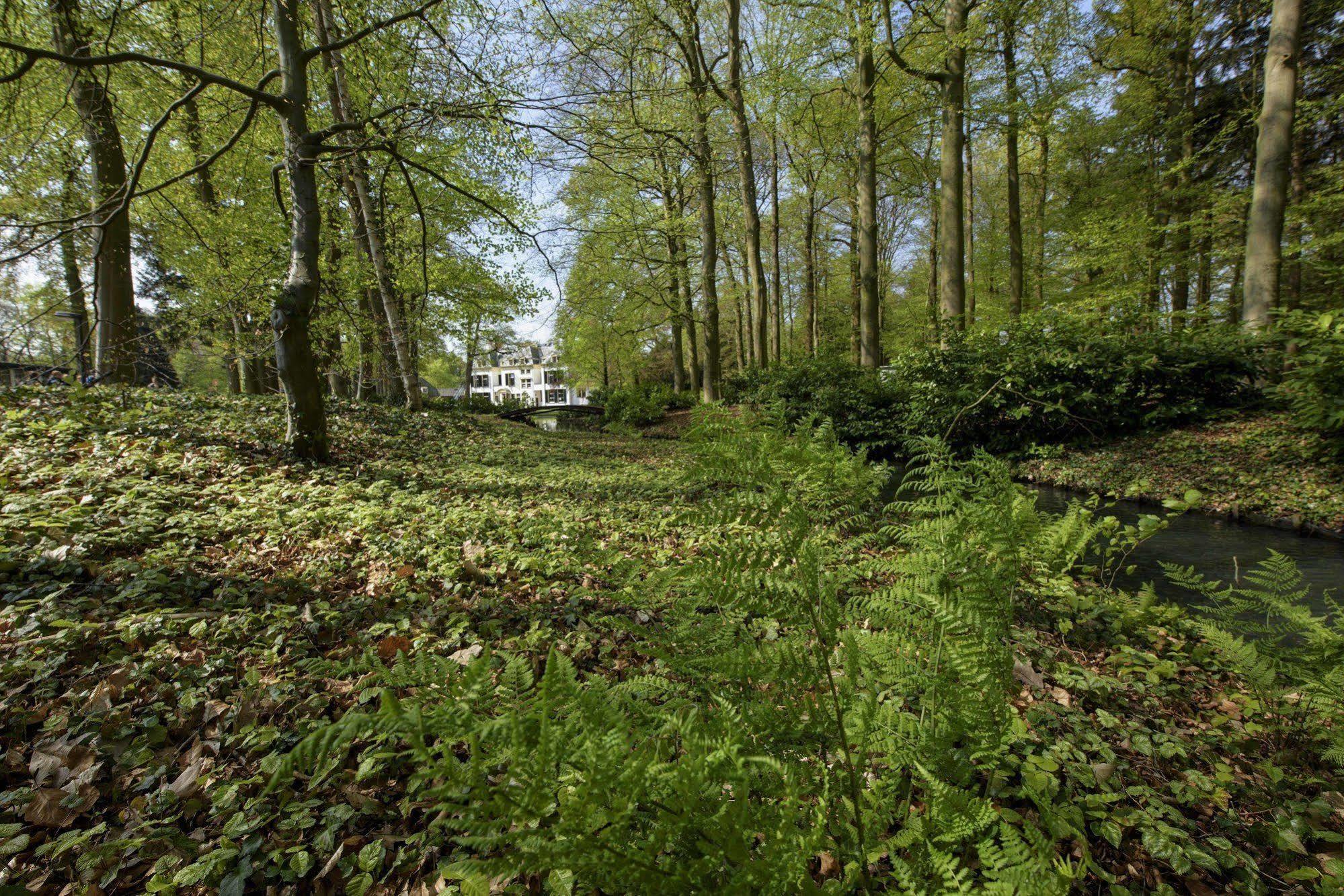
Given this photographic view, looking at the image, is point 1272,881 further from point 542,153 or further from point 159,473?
point 159,473

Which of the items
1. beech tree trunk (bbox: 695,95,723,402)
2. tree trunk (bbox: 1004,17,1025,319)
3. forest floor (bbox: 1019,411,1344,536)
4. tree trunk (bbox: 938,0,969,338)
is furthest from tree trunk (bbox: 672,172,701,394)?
forest floor (bbox: 1019,411,1344,536)

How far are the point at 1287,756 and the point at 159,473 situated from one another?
7.47 metres

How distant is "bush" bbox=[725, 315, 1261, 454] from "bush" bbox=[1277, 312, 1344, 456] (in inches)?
66.2

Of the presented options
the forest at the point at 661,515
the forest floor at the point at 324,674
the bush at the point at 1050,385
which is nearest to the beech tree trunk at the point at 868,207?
the forest at the point at 661,515

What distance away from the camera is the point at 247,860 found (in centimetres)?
164

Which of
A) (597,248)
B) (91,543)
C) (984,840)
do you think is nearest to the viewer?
(984,840)

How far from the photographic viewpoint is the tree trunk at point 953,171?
10.4 metres

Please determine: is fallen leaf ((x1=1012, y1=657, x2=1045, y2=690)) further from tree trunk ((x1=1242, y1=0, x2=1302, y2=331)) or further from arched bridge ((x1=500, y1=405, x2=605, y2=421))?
arched bridge ((x1=500, y1=405, x2=605, y2=421))

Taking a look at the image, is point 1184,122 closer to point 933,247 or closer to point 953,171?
point 953,171

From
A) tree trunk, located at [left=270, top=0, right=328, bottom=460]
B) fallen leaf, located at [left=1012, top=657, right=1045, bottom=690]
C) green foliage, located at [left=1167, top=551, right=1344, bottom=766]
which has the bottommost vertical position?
fallen leaf, located at [left=1012, top=657, right=1045, bottom=690]

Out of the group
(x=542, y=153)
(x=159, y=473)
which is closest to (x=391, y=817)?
(x=159, y=473)

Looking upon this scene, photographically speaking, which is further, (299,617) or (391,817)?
(299,617)

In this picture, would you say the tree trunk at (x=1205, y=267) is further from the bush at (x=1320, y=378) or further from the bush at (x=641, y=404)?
the bush at (x=641, y=404)

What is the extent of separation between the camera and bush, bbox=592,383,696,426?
15.9m
